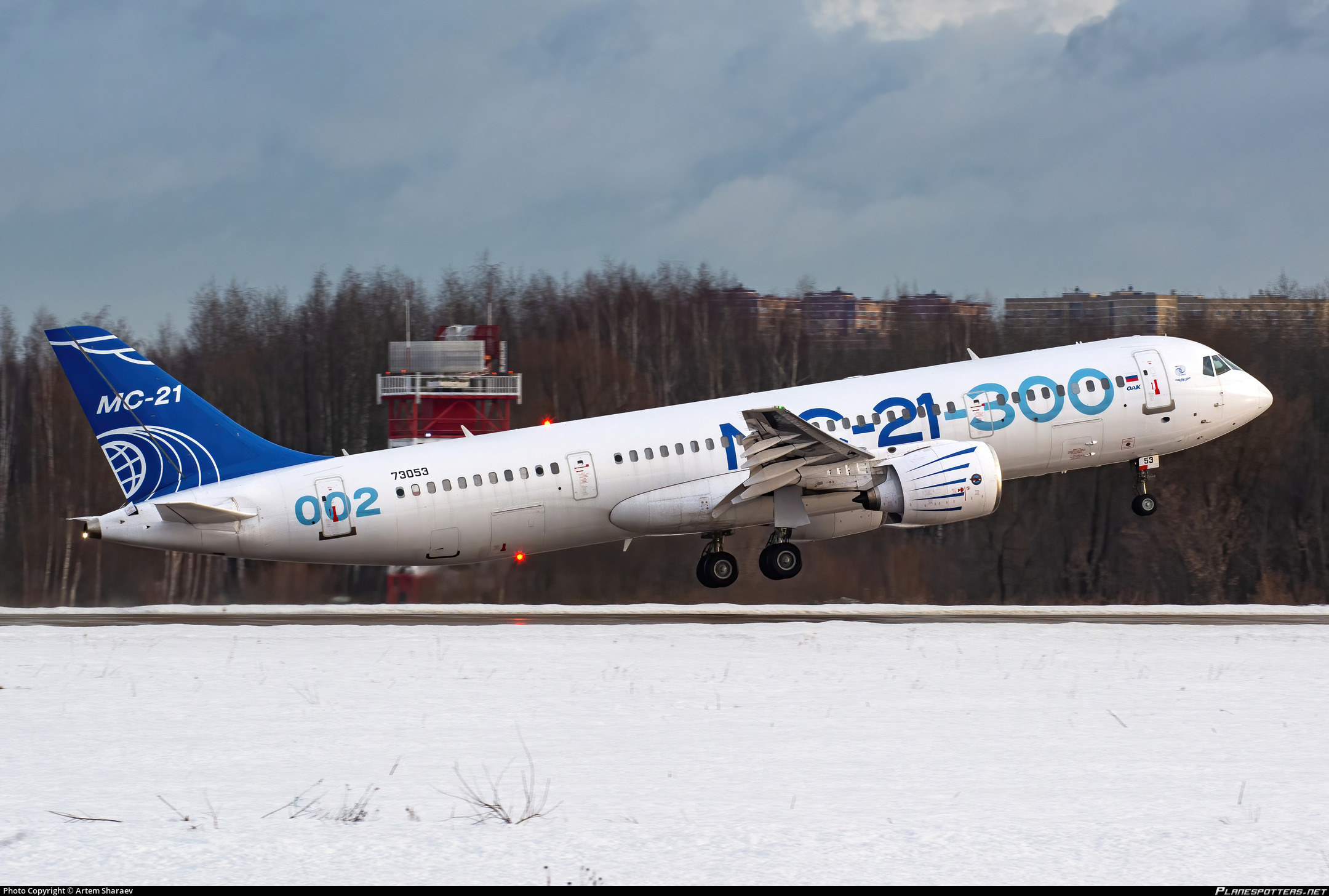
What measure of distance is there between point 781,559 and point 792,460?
249 centimetres

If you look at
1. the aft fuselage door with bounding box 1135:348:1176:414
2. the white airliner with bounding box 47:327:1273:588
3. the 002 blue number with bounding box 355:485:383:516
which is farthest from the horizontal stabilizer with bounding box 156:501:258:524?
the aft fuselage door with bounding box 1135:348:1176:414

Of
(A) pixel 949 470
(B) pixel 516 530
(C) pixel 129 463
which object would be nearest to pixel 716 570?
(B) pixel 516 530

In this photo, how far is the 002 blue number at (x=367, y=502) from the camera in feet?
99.5

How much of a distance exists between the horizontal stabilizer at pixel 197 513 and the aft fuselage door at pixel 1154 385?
20.3 meters

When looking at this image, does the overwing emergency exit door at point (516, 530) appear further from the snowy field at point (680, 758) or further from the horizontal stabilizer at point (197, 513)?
the horizontal stabilizer at point (197, 513)

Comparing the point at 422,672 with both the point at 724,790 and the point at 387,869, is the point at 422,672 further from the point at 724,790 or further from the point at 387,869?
the point at 387,869

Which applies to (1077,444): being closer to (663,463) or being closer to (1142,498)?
(1142,498)

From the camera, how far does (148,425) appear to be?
30.2 meters

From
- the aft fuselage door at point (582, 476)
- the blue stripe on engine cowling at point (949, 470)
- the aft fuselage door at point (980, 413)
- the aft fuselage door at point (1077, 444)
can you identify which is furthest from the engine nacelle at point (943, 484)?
the aft fuselage door at point (582, 476)

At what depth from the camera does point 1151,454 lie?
110 ft

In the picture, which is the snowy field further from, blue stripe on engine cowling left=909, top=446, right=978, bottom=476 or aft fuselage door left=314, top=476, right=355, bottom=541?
blue stripe on engine cowling left=909, top=446, right=978, bottom=476

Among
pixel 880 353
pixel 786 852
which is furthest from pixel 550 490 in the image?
pixel 880 353

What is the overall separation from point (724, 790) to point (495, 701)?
21.6ft

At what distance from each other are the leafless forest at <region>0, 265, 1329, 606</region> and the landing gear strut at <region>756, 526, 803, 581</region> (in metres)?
13.9
